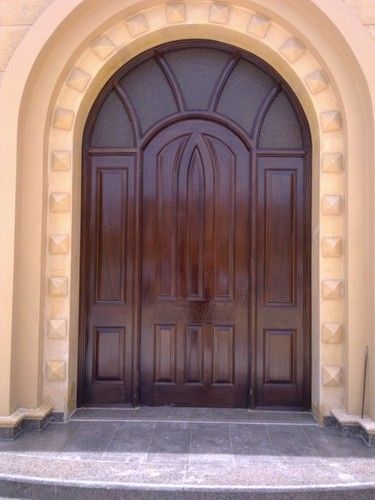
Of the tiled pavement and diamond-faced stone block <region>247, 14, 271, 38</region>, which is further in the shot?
diamond-faced stone block <region>247, 14, 271, 38</region>

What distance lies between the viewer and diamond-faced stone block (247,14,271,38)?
4.94m

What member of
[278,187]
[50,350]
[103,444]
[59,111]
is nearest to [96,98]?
[59,111]

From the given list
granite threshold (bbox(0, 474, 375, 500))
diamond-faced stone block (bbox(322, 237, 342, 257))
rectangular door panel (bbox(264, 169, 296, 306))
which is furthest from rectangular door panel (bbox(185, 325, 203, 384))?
granite threshold (bbox(0, 474, 375, 500))

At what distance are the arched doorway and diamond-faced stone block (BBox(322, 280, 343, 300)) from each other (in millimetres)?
449

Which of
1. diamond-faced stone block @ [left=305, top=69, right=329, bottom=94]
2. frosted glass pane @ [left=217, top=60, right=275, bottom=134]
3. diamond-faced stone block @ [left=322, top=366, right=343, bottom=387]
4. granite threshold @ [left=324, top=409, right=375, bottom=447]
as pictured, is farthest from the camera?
frosted glass pane @ [left=217, top=60, right=275, bottom=134]

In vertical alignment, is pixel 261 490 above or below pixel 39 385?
below

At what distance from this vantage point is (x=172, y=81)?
5352 millimetres

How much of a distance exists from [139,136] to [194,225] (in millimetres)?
1178

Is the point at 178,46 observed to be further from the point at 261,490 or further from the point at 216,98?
the point at 261,490

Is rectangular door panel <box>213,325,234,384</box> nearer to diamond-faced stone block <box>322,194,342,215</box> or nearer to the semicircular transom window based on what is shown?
diamond-faced stone block <box>322,194,342,215</box>

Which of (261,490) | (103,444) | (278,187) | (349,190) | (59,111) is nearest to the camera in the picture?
(261,490)

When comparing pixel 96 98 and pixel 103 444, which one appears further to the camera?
pixel 96 98

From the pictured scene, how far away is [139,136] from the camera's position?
5344mm

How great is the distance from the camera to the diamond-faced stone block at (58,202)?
4949 mm
